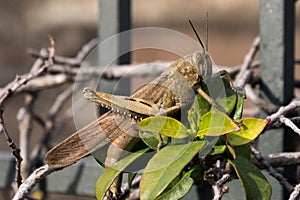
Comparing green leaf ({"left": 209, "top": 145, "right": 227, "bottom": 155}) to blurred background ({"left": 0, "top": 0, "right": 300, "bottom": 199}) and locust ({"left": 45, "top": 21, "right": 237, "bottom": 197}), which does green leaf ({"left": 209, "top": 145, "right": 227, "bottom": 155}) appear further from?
blurred background ({"left": 0, "top": 0, "right": 300, "bottom": 199})

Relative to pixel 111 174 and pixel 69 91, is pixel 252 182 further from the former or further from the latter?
pixel 69 91

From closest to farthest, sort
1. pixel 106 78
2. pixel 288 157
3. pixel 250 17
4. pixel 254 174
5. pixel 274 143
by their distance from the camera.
Result: pixel 254 174, pixel 288 157, pixel 274 143, pixel 106 78, pixel 250 17

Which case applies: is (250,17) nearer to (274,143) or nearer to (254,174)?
(274,143)

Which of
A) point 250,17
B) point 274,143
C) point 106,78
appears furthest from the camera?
point 250,17

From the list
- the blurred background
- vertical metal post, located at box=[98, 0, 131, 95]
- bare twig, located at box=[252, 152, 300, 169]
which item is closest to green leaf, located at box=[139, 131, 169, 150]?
bare twig, located at box=[252, 152, 300, 169]

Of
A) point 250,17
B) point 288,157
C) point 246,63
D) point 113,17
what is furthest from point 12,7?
point 288,157

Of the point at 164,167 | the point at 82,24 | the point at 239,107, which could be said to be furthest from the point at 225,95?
the point at 82,24
